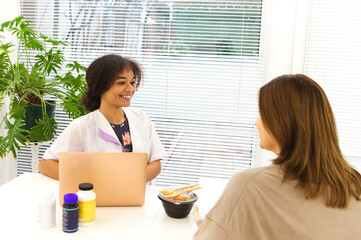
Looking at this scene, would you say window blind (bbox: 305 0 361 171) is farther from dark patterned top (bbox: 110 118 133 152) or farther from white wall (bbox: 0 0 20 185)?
white wall (bbox: 0 0 20 185)

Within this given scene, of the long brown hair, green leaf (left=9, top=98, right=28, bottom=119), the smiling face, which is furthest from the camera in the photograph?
green leaf (left=9, top=98, right=28, bottom=119)

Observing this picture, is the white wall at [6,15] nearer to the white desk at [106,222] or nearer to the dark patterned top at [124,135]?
the dark patterned top at [124,135]

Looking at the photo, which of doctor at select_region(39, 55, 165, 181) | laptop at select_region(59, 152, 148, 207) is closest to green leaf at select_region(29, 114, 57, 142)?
doctor at select_region(39, 55, 165, 181)

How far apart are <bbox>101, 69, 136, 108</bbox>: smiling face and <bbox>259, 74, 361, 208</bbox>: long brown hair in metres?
1.11

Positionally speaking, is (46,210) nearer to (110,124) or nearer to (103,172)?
(103,172)

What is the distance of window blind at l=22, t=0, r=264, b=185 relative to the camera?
2.85m

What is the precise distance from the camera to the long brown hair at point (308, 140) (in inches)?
38.8

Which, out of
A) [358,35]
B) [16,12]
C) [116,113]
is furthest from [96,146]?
[358,35]

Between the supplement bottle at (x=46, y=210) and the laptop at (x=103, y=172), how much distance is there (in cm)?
15

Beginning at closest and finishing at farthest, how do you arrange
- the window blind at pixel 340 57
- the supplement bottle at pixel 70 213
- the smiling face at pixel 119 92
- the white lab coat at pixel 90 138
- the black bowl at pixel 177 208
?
1. the supplement bottle at pixel 70 213
2. the black bowl at pixel 177 208
3. the white lab coat at pixel 90 138
4. the smiling face at pixel 119 92
5. the window blind at pixel 340 57

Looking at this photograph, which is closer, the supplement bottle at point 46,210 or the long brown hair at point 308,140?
the long brown hair at point 308,140

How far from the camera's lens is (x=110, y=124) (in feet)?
6.65

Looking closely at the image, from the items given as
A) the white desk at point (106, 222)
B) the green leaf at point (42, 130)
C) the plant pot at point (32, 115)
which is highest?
the plant pot at point (32, 115)

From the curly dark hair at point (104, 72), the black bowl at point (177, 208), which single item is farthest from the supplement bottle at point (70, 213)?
the curly dark hair at point (104, 72)
